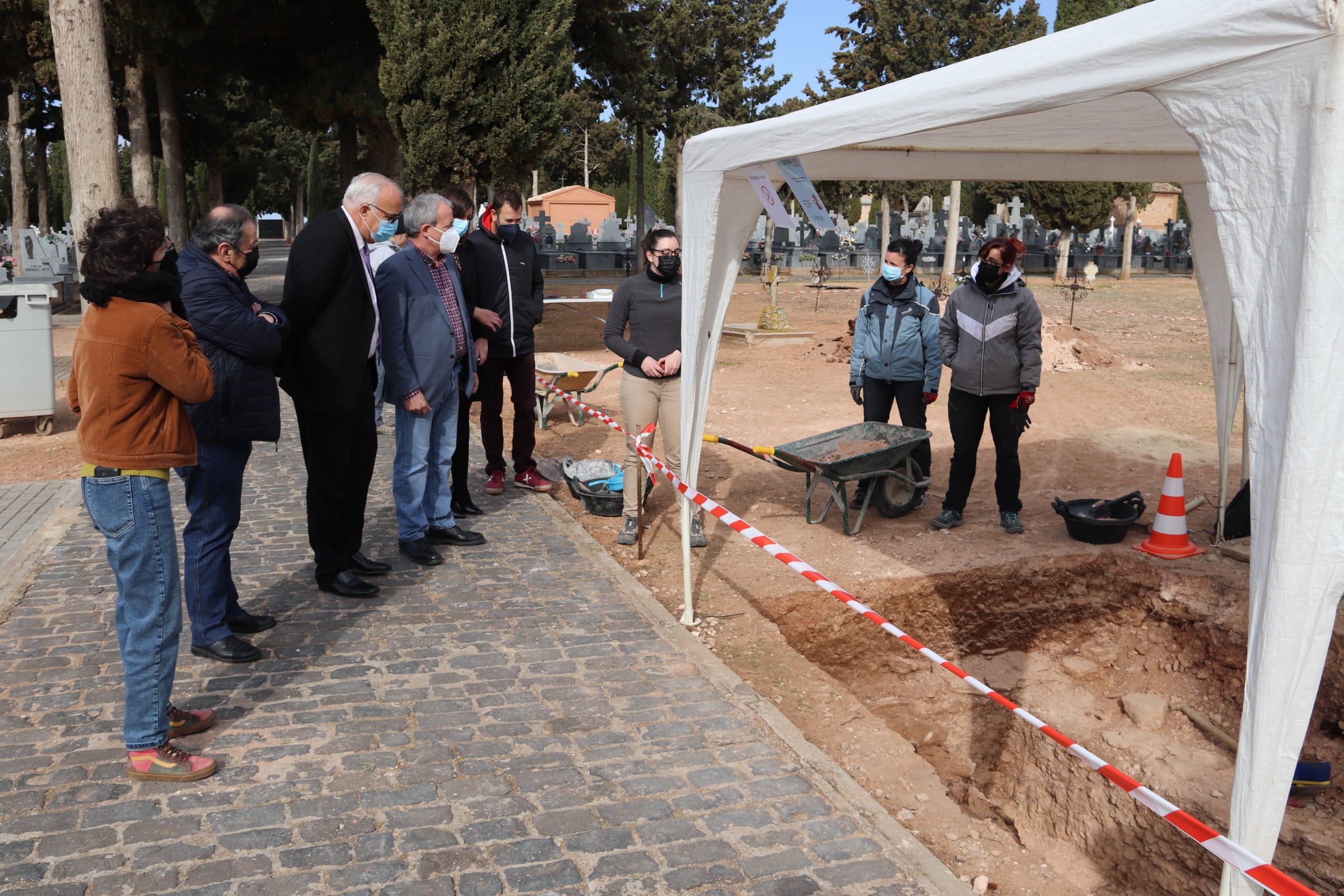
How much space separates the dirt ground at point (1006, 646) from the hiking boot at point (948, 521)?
0.14 m

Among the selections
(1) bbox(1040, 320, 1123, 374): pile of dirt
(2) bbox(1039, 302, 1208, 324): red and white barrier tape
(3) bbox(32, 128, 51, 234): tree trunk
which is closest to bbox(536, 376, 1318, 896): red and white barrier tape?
(1) bbox(1040, 320, 1123, 374): pile of dirt

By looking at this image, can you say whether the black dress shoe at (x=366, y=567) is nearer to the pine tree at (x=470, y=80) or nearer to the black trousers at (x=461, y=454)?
the black trousers at (x=461, y=454)

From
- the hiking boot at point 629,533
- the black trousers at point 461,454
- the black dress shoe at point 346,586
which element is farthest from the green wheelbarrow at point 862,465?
the black dress shoe at point 346,586

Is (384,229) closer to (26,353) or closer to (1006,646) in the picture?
(1006,646)

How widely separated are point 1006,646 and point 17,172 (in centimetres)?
3323

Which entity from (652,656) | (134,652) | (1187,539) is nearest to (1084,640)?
(1187,539)

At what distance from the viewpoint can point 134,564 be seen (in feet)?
11.4

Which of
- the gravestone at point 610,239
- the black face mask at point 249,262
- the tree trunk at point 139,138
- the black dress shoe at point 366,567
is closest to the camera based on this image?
the black face mask at point 249,262

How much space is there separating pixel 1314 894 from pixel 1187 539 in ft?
15.8

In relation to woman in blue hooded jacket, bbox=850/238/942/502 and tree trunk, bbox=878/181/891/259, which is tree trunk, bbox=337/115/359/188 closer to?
woman in blue hooded jacket, bbox=850/238/942/502

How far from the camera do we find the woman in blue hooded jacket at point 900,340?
7.03 meters

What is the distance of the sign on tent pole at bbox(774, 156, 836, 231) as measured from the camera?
13.9 feet

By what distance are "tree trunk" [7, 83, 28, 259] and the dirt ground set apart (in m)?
21.5

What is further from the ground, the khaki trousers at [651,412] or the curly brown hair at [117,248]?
the curly brown hair at [117,248]
